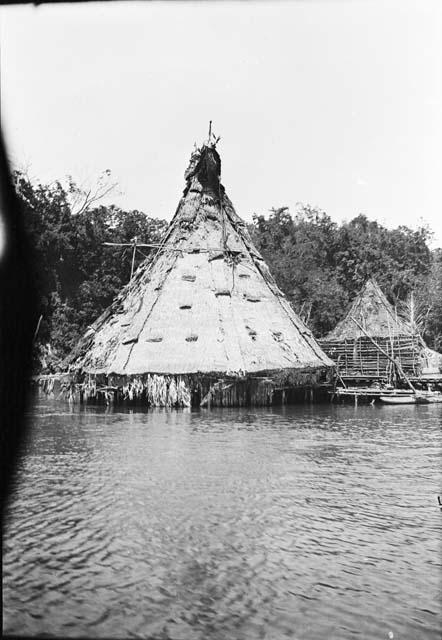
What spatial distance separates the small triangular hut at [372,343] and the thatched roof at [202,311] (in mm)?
6590

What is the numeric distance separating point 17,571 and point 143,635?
1520mm

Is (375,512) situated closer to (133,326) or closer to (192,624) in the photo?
(192,624)

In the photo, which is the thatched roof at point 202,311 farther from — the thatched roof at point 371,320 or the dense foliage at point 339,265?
the dense foliage at point 339,265

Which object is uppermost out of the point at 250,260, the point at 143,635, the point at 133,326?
the point at 250,260

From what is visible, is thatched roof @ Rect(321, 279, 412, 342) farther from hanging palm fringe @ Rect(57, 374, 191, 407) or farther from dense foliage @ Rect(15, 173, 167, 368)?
hanging palm fringe @ Rect(57, 374, 191, 407)

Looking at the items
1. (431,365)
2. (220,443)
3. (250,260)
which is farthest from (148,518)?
(431,365)

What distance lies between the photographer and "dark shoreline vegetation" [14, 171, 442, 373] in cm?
2553

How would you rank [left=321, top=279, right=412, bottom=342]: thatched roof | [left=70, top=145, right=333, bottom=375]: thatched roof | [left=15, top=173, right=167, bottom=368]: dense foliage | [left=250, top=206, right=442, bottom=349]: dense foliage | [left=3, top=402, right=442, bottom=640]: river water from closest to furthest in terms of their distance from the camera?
[left=3, top=402, right=442, bottom=640]: river water, [left=70, top=145, right=333, bottom=375]: thatched roof, [left=15, top=173, right=167, bottom=368]: dense foliage, [left=321, top=279, right=412, bottom=342]: thatched roof, [left=250, top=206, right=442, bottom=349]: dense foliage

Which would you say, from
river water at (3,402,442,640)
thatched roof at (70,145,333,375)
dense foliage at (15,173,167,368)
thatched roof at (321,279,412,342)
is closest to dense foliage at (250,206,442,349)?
thatched roof at (321,279,412,342)

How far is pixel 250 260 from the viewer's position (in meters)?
20.8

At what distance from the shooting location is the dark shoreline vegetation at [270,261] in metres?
25.5

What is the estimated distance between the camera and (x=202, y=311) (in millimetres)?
18141

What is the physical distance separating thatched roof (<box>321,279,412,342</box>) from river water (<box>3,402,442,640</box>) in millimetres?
15636

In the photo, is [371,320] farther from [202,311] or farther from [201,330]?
[201,330]
